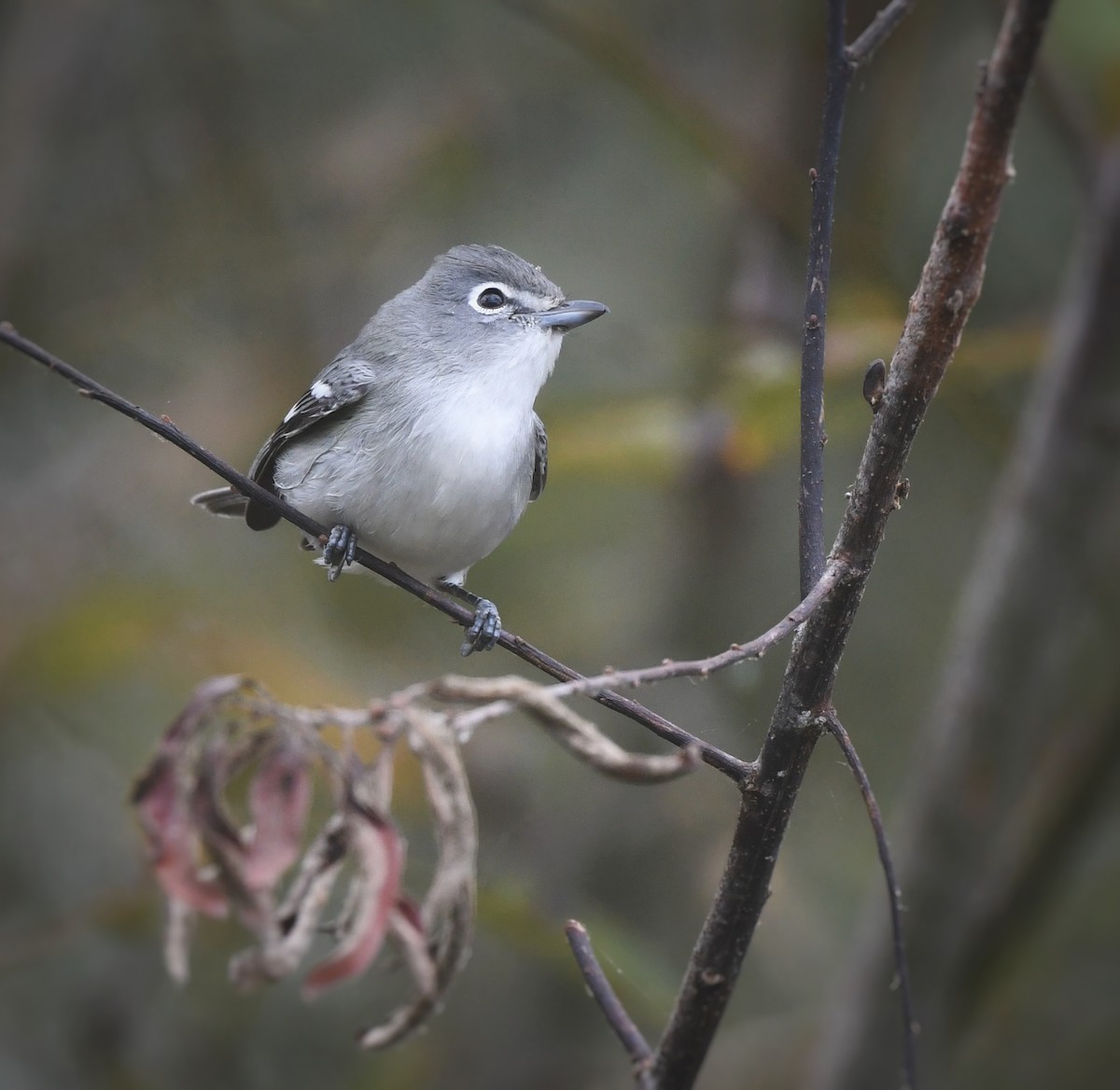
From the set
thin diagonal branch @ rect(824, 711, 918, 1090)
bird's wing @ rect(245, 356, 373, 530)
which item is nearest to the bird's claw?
bird's wing @ rect(245, 356, 373, 530)

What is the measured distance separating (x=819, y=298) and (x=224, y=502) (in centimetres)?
247

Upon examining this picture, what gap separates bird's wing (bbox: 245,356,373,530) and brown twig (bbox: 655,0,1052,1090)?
2.01m

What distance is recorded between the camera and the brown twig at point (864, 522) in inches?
62.4

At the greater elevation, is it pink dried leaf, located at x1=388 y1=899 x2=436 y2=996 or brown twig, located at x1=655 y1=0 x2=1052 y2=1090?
brown twig, located at x1=655 y1=0 x2=1052 y2=1090

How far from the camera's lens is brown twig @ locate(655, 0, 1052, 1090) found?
1.58m

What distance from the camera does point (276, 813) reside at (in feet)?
4.57

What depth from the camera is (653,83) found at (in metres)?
4.62

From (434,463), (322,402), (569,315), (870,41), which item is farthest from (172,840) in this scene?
(569,315)

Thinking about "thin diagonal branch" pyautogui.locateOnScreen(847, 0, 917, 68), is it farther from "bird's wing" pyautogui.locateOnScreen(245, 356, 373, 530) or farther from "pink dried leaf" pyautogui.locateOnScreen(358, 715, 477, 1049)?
"bird's wing" pyautogui.locateOnScreen(245, 356, 373, 530)

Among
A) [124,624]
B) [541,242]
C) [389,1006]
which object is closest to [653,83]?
[541,242]

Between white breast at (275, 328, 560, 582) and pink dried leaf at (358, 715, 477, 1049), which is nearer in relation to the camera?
pink dried leaf at (358, 715, 477, 1049)

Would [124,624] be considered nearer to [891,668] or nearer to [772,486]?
[772,486]

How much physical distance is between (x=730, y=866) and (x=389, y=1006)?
3.57 metres

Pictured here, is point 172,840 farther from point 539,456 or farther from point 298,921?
point 539,456
